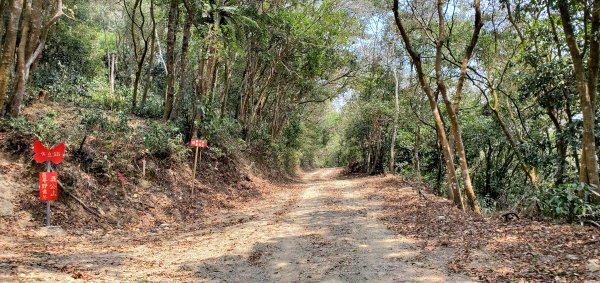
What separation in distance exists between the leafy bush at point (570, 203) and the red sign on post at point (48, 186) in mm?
9830

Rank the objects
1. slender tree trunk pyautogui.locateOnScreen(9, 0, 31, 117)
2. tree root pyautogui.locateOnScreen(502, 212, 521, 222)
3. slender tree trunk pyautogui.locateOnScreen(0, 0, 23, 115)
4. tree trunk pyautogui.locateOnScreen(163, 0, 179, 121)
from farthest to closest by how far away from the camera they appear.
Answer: tree trunk pyautogui.locateOnScreen(163, 0, 179, 121) → slender tree trunk pyautogui.locateOnScreen(9, 0, 31, 117) → tree root pyautogui.locateOnScreen(502, 212, 521, 222) → slender tree trunk pyautogui.locateOnScreen(0, 0, 23, 115)

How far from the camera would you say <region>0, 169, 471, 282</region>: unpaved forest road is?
5492 millimetres

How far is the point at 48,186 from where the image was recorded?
25.8 ft

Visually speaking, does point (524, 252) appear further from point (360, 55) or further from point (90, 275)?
point (360, 55)

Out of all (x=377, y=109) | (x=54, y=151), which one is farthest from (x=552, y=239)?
(x=377, y=109)

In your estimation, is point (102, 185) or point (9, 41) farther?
point (102, 185)

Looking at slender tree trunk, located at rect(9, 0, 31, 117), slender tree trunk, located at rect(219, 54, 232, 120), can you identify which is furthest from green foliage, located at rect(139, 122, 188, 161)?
slender tree trunk, located at rect(219, 54, 232, 120)

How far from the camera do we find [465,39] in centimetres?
1725

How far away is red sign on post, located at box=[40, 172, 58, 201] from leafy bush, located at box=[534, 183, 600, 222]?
32.2ft

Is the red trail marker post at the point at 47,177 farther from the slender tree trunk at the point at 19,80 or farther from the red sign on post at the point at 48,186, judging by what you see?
the slender tree trunk at the point at 19,80

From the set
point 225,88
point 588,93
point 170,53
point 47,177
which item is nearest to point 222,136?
point 225,88

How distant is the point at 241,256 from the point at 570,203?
21.8 feet

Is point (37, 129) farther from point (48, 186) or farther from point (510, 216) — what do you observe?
point (510, 216)

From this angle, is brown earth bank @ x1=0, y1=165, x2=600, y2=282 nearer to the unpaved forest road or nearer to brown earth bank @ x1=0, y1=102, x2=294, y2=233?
Answer: the unpaved forest road
